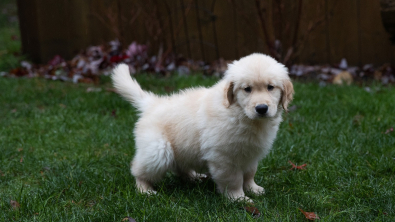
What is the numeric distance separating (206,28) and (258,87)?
17.2 feet

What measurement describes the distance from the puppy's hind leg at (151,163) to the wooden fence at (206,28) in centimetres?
418

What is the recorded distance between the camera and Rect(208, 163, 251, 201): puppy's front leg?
111 inches

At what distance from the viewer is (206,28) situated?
771cm

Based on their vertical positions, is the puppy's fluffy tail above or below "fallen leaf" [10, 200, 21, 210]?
above

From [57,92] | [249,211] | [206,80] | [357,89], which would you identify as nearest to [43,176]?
[249,211]

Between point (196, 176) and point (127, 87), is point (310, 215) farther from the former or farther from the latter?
point (127, 87)

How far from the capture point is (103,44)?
25.6 ft

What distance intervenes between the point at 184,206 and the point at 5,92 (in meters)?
3.82

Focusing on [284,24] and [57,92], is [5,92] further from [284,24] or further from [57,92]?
[284,24]

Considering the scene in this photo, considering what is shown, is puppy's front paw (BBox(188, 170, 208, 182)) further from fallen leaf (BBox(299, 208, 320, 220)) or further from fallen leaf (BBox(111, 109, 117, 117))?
fallen leaf (BBox(111, 109, 117, 117))

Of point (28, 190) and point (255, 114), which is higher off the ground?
point (255, 114)

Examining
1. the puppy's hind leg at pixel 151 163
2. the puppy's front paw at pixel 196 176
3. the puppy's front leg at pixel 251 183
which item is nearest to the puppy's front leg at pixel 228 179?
the puppy's front leg at pixel 251 183

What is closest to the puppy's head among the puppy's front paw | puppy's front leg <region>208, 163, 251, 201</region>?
puppy's front leg <region>208, 163, 251, 201</region>

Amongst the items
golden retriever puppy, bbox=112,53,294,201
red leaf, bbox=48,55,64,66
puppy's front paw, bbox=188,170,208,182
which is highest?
golden retriever puppy, bbox=112,53,294,201
